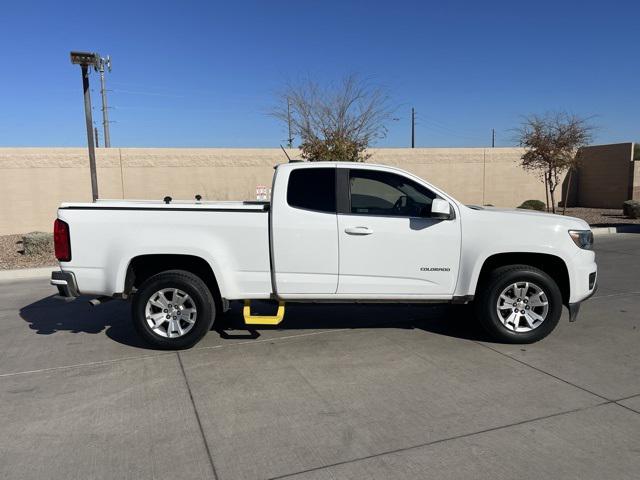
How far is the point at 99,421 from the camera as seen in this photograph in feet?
12.8

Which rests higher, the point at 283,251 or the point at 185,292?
the point at 283,251

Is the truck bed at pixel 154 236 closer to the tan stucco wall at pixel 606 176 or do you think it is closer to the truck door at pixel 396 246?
the truck door at pixel 396 246

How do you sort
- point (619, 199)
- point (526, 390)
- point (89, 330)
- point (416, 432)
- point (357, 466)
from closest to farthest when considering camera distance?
point (357, 466)
point (416, 432)
point (526, 390)
point (89, 330)
point (619, 199)

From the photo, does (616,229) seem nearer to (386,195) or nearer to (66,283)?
(386,195)

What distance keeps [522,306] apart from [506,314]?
18cm

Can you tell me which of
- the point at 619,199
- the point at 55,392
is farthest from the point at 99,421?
the point at 619,199

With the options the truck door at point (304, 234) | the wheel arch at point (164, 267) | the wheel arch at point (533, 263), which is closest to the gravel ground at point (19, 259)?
the wheel arch at point (164, 267)

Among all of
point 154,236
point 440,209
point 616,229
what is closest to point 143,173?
point 154,236

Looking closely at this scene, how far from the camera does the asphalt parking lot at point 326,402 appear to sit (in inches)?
130

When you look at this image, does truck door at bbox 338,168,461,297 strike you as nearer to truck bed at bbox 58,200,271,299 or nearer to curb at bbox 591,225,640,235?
truck bed at bbox 58,200,271,299

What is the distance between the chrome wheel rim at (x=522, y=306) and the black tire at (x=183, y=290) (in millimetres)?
3061

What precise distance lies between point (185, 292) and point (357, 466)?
2.78m

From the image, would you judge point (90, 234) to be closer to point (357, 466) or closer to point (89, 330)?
point (89, 330)

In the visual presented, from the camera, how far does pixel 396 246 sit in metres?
5.32
